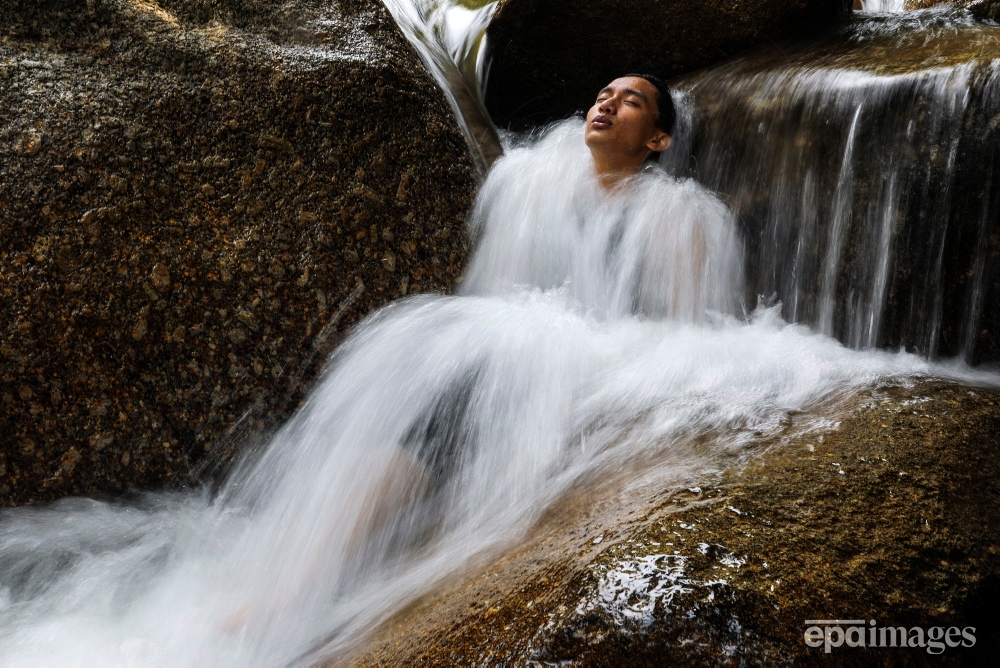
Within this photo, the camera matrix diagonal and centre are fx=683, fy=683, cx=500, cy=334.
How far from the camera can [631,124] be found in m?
3.59

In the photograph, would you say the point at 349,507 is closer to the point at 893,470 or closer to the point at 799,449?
the point at 799,449

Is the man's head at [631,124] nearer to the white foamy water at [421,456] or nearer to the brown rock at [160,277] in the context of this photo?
the white foamy water at [421,456]

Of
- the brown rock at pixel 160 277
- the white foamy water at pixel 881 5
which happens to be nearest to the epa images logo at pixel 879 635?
the brown rock at pixel 160 277

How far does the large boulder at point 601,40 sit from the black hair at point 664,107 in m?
0.60

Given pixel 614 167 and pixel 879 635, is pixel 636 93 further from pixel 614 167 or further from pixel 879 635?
pixel 879 635

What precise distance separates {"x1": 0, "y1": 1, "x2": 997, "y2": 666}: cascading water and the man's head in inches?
20.9

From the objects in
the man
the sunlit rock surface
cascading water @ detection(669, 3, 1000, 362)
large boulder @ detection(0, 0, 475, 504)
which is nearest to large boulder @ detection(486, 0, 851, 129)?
Answer: cascading water @ detection(669, 3, 1000, 362)

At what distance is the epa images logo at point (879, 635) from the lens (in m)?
1.31

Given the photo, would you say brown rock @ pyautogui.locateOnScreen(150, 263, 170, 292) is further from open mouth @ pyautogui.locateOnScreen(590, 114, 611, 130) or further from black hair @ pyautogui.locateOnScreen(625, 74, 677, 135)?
black hair @ pyautogui.locateOnScreen(625, 74, 677, 135)

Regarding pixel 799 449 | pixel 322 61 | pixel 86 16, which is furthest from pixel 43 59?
pixel 799 449

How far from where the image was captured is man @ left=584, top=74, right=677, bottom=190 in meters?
3.60

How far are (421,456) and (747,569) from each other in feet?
4.13

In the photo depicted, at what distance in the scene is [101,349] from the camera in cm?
257

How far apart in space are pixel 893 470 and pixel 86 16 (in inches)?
145
